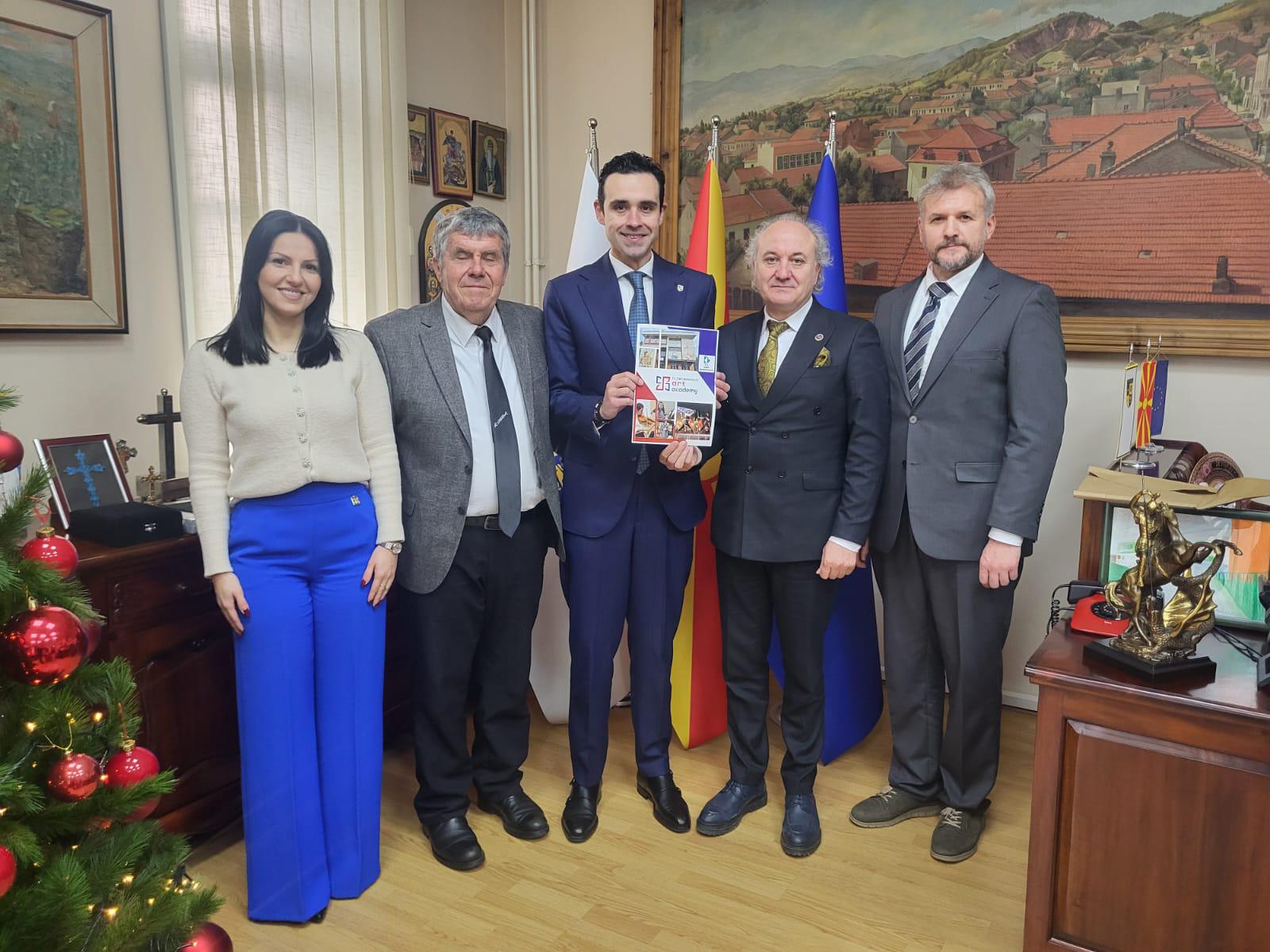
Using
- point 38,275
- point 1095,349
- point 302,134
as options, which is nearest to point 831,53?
point 1095,349

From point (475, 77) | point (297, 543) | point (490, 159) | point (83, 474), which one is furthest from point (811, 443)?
point (475, 77)

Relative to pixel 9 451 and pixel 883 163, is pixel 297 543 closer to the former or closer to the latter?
pixel 9 451

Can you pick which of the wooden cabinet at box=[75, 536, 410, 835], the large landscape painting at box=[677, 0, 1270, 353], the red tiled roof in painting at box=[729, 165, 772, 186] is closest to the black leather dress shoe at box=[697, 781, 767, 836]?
the wooden cabinet at box=[75, 536, 410, 835]

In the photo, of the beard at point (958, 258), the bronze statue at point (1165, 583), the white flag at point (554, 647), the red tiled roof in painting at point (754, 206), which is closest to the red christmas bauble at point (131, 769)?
the white flag at point (554, 647)

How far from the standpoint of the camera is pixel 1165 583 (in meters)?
1.75

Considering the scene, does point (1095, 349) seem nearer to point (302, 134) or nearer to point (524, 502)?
point (524, 502)

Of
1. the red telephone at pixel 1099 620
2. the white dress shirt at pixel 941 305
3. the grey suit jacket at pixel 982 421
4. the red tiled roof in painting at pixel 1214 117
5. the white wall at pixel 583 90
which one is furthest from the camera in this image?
the white wall at pixel 583 90

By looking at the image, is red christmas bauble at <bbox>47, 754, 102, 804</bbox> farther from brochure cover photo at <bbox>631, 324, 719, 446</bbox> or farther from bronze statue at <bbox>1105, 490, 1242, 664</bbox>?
bronze statue at <bbox>1105, 490, 1242, 664</bbox>

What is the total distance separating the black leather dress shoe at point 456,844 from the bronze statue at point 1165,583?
155 cm

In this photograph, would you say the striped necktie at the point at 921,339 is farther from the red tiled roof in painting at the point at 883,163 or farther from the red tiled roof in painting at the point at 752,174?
the red tiled roof in painting at the point at 752,174

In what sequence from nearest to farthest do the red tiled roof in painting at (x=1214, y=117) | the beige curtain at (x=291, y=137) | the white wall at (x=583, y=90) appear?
the beige curtain at (x=291, y=137)
the red tiled roof in painting at (x=1214, y=117)
the white wall at (x=583, y=90)

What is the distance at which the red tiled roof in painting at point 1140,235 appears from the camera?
2779mm

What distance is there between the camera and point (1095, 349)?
303 cm

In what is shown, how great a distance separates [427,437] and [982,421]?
4.31 feet
